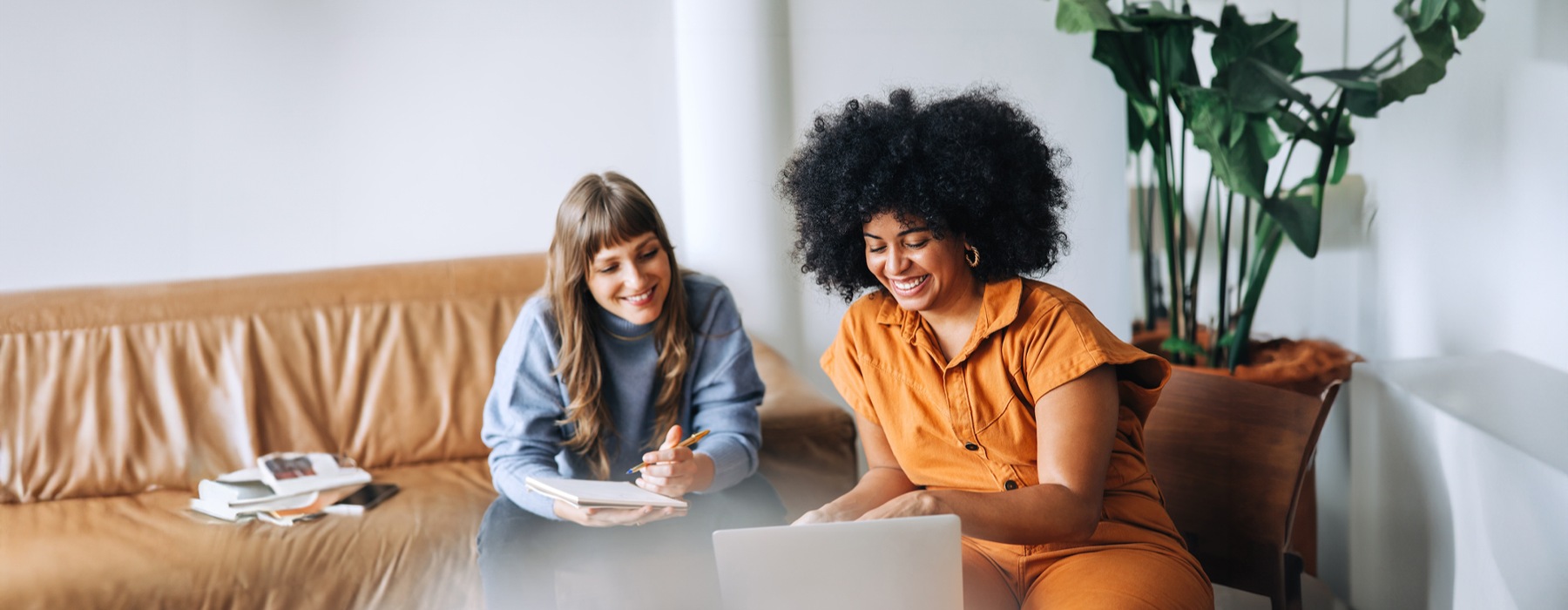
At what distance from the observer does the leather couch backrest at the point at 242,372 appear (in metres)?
2.46

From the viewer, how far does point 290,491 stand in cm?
234

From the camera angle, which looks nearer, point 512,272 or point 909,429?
point 909,429

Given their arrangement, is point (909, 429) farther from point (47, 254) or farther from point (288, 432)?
point (47, 254)

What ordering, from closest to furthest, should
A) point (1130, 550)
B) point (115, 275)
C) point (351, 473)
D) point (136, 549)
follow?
point (1130, 550)
point (136, 549)
point (351, 473)
point (115, 275)

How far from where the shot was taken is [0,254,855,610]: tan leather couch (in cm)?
216

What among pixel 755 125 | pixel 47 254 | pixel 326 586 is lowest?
pixel 326 586

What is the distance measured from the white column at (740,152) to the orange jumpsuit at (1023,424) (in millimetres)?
961

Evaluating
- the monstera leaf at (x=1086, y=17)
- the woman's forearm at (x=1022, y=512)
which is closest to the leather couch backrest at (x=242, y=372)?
the monstera leaf at (x=1086, y=17)

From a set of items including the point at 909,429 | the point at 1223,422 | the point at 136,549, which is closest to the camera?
the point at 909,429

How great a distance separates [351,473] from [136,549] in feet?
1.47

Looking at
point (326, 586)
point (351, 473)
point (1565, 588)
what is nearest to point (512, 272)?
point (351, 473)

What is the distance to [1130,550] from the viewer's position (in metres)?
1.43

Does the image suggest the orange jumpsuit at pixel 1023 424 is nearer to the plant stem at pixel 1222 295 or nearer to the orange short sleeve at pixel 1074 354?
the orange short sleeve at pixel 1074 354

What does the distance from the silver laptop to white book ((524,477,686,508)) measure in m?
0.47
